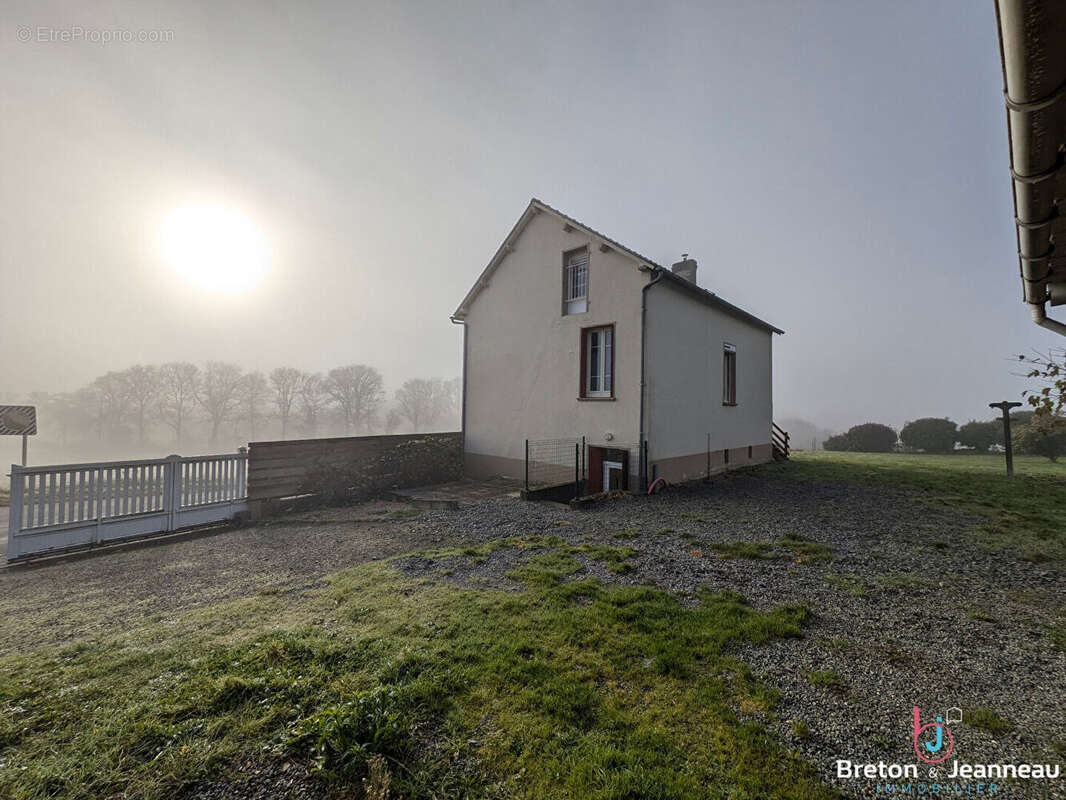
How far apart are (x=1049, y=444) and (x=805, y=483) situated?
1558cm

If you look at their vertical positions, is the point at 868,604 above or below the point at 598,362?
below

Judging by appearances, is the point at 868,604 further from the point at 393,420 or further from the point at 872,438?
the point at 393,420

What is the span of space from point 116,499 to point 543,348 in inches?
387

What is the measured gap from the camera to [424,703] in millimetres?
2689

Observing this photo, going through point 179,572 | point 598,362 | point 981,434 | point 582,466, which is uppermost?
point 598,362

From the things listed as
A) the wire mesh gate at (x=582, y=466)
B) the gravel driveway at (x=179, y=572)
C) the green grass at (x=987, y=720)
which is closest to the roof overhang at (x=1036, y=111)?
the green grass at (x=987, y=720)

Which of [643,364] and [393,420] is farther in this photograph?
[393,420]

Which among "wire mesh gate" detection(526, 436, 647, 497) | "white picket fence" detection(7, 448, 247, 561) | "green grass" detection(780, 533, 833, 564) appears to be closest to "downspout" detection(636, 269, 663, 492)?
"wire mesh gate" detection(526, 436, 647, 497)

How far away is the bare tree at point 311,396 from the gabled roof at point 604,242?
37462 mm

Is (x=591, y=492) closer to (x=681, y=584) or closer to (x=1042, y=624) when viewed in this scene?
(x=681, y=584)

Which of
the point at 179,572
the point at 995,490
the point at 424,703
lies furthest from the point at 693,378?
the point at 179,572

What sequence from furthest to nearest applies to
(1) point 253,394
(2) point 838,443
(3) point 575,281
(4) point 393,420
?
(4) point 393,420
(1) point 253,394
(2) point 838,443
(3) point 575,281

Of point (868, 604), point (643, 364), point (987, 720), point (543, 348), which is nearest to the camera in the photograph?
point (987, 720)

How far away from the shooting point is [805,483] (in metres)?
11.7
